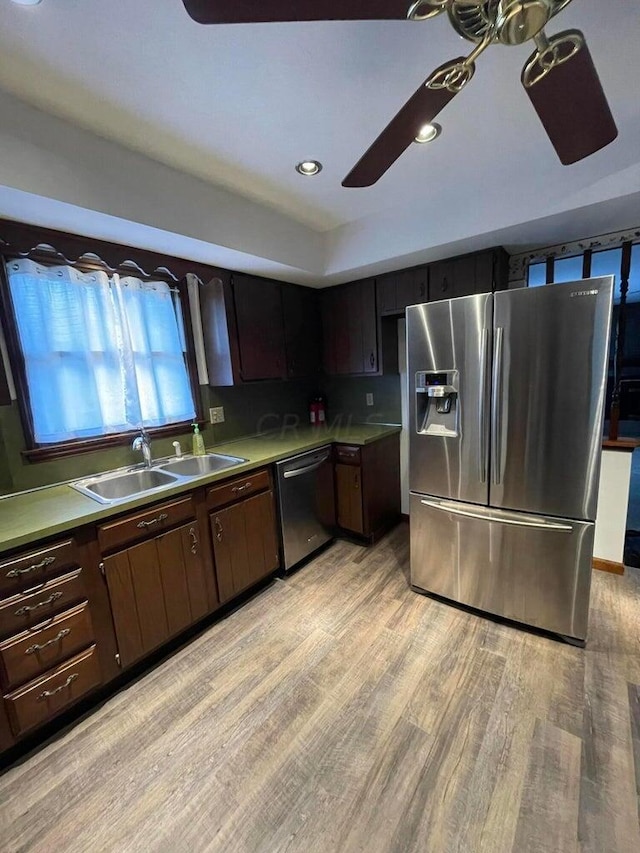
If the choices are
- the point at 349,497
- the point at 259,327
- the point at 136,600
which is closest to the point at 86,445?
the point at 136,600

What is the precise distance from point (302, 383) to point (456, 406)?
6.01 feet

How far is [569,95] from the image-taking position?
3.34 feet

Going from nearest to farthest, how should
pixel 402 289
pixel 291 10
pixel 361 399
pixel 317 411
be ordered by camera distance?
pixel 291 10 < pixel 402 289 < pixel 361 399 < pixel 317 411

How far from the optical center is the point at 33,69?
1187mm

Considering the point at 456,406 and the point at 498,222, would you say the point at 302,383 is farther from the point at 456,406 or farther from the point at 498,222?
the point at 498,222

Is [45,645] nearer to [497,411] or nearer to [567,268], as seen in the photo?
[497,411]

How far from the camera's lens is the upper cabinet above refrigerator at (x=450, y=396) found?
1854mm

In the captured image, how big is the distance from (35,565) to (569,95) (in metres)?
A: 2.40

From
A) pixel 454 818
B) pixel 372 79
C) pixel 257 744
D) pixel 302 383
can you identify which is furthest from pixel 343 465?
pixel 372 79

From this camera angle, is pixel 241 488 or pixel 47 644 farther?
pixel 241 488

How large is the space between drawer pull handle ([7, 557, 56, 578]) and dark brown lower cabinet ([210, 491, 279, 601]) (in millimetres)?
765

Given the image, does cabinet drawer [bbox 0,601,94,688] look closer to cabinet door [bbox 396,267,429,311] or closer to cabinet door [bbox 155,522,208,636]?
cabinet door [bbox 155,522,208,636]

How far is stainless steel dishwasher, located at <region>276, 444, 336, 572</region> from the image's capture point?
2459 millimetres

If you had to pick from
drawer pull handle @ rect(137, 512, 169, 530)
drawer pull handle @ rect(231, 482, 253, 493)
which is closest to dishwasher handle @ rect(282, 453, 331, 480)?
drawer pull handle @ rect(231, 482, 253, 493)
